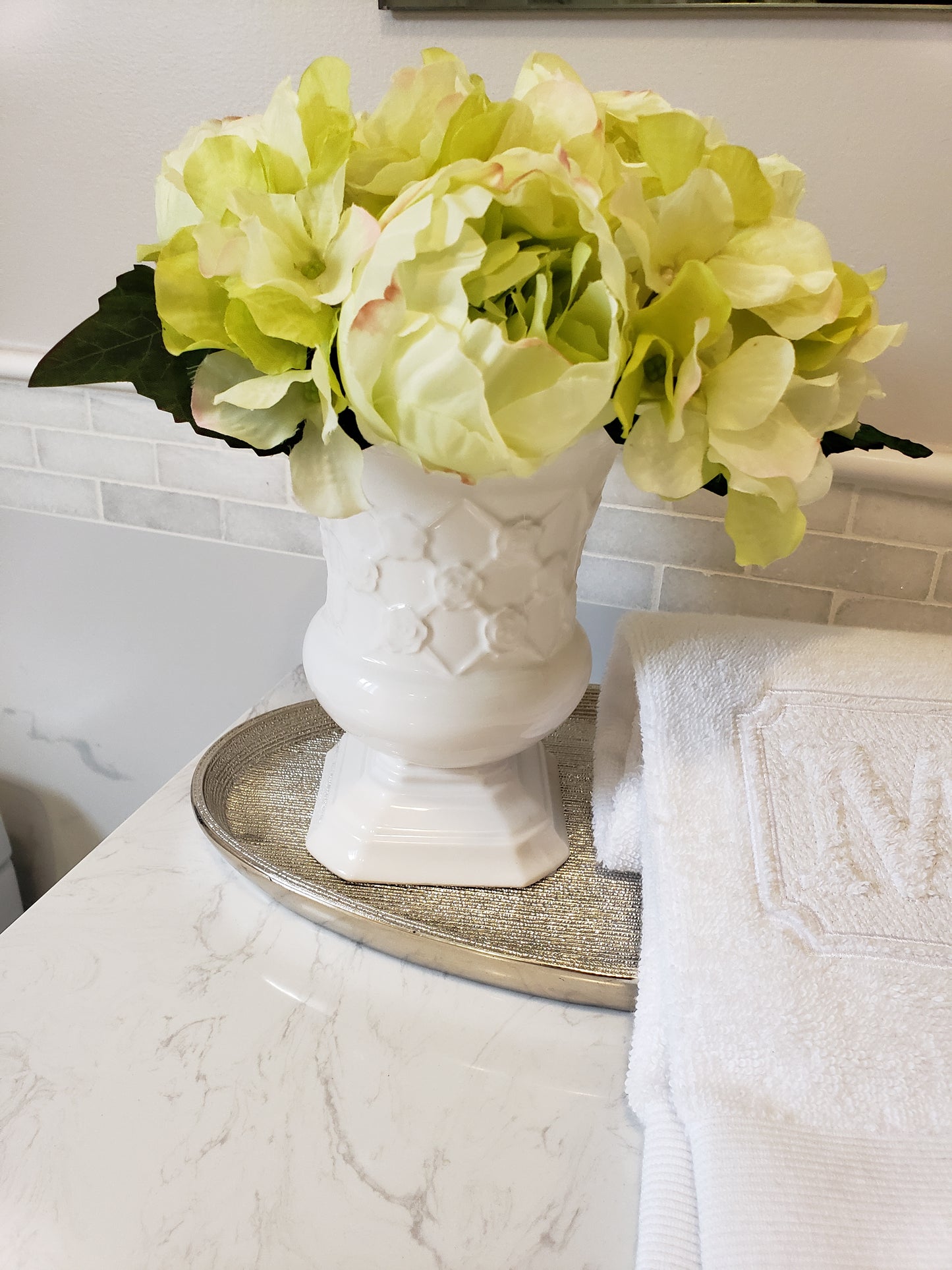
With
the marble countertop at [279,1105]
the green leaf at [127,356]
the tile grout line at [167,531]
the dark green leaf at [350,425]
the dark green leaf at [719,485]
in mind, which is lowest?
the marble countertop at [279,1105]

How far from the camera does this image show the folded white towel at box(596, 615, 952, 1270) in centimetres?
33

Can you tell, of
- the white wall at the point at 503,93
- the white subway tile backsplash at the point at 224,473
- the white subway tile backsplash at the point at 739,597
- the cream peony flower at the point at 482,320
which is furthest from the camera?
the white subway tile backsplash at the point at 224,473

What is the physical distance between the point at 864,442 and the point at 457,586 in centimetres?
20

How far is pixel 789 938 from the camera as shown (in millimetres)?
391

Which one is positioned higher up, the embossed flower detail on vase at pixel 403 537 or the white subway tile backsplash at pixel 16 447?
the embossed flower detail on vase at pixel 403 537

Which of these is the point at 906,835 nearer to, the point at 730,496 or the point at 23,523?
the point at 730,496

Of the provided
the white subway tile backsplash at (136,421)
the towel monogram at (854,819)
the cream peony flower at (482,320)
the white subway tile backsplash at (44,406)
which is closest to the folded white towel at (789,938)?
the towel monogram at (854,819)

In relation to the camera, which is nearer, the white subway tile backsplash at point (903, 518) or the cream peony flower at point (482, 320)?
the cream peony flower at point (482, 320)

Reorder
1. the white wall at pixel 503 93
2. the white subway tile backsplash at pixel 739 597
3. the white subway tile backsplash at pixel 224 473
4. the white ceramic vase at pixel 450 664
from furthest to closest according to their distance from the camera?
the white subway tile backsplash at pixel 224 473
the white subway tile backsplash at pixel 739 597
the white wall at pixel 503 93
the white ceramic vase at pixel 450 664

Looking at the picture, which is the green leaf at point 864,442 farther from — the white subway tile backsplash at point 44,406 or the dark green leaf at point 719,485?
the white subway tile backsplash at point 44,406

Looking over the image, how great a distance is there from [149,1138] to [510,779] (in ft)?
0.79

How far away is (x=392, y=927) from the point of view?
0.46 meters

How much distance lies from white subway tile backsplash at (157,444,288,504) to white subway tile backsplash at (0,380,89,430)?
8 centimetres

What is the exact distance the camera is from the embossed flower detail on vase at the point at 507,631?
43 centimetres
